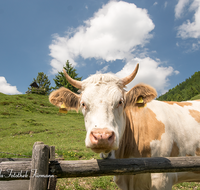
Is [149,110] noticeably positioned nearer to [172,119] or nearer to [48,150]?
[172,119]

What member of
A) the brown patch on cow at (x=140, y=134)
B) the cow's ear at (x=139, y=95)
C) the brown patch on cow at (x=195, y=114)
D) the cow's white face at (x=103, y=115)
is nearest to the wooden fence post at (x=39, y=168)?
the cow's white face at (x=103, y=115)

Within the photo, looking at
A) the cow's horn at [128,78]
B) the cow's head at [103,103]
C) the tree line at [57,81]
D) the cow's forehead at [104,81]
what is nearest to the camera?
the cow's head at [103,103]

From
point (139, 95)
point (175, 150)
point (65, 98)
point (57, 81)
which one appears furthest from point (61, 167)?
point (57, 81)

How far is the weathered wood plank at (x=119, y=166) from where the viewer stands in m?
1.89

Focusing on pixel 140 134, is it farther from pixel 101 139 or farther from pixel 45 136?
pixel 45 136

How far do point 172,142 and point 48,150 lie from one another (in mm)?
2380

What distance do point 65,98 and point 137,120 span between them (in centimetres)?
158

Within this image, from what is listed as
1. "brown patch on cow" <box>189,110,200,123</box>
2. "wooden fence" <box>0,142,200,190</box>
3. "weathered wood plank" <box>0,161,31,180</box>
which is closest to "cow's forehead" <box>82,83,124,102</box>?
"wooden fence" <box>0,142,200,190</box>

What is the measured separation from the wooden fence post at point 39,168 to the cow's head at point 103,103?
0.54 metres

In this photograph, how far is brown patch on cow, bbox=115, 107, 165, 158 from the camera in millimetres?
2914

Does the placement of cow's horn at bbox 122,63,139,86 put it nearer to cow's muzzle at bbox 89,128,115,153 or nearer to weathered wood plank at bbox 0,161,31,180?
cow's muzzle at bbox 89,128,115,153

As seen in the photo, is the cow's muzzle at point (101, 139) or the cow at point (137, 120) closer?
the cow's muzzle at point (101, 139)

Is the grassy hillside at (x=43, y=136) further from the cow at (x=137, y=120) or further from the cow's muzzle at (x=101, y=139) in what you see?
the cow's muzzle at (x=101, y=139)

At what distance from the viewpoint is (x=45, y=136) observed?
12273 mm
